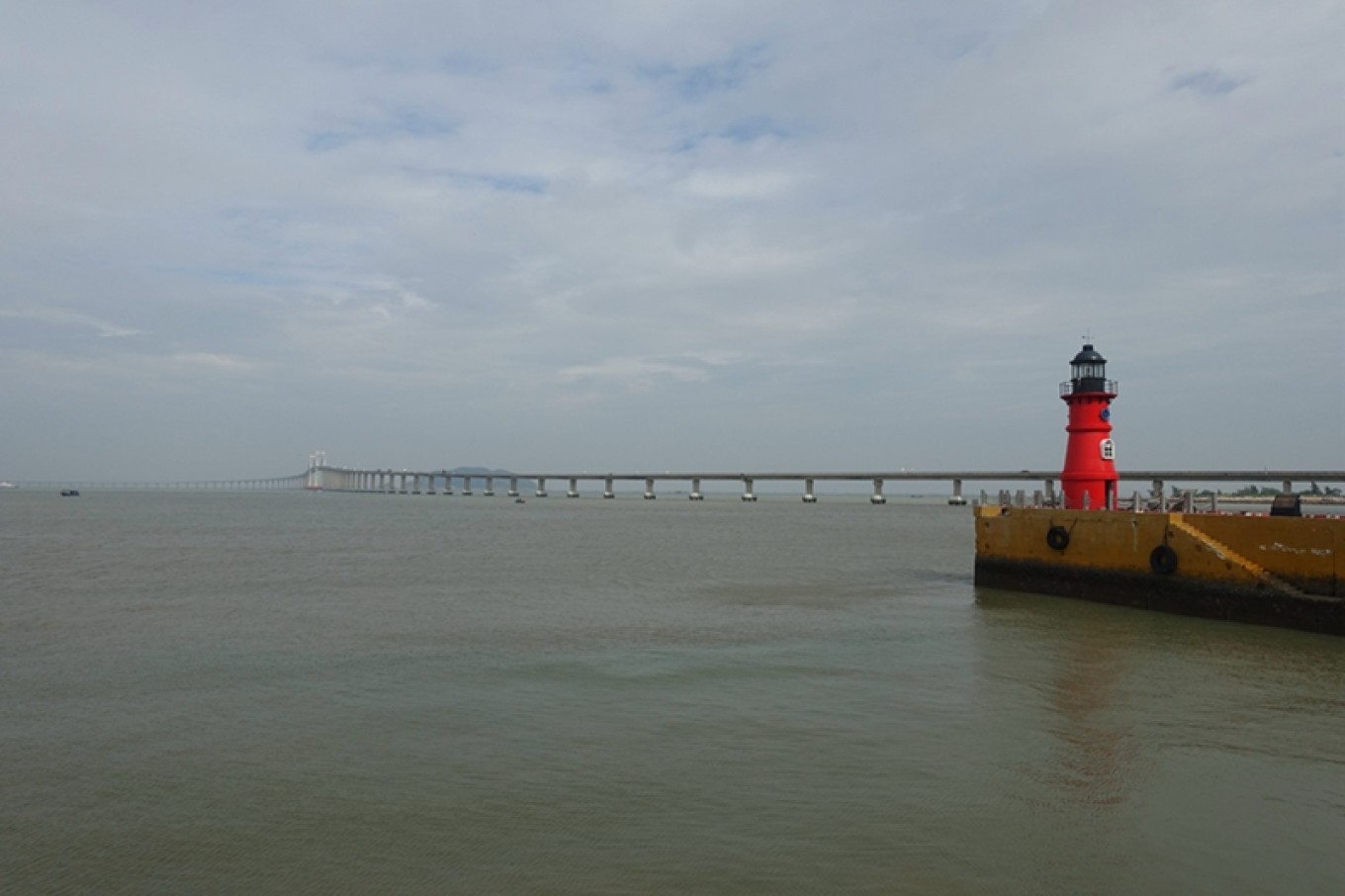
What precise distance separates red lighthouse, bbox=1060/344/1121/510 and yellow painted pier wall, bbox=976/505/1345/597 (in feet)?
7.34

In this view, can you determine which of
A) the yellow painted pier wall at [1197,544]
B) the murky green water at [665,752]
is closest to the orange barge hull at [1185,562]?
the yellow painted pier wall at [1197,544]

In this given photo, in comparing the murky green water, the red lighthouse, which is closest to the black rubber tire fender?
the murky green water

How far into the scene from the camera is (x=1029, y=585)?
2706 cm

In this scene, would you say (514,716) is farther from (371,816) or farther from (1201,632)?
(1201,632)

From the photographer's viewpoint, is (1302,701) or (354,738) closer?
(354,738)

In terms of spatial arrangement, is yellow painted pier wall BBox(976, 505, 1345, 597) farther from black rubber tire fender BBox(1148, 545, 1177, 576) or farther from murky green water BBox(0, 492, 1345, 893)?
murky green water BBox(0, 492, 1345, 893)

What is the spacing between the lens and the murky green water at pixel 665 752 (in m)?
8.06

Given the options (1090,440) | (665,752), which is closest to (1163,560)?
(1090,440)

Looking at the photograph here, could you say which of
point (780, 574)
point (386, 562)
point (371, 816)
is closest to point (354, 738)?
point (371, 816)

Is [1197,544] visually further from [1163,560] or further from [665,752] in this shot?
[665,752]

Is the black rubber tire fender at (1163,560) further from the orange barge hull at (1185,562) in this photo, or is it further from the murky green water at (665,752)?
the murky green water at (665,752)

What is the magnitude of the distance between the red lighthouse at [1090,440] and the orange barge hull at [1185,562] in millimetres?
2482

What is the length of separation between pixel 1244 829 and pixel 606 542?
161ft

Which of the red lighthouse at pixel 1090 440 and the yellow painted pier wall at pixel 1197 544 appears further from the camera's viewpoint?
the red lighthouse at pixel 1090 440
